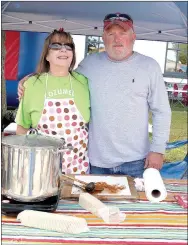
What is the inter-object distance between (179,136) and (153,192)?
5821 millimetres

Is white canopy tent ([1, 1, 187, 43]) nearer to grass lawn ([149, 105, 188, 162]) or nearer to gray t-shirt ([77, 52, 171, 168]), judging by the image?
grass lawn ([149, 105, 188, 162])

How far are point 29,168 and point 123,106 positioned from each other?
0.79 m

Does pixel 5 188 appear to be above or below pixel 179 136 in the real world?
above

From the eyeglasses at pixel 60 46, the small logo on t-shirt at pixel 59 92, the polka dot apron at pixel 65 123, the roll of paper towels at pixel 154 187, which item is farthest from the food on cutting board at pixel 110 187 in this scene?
the eyeglasses at pixel 60 46

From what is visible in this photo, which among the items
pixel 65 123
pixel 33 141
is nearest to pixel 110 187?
pixel 33 141

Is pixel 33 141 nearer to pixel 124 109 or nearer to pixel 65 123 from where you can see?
pixel 65 123

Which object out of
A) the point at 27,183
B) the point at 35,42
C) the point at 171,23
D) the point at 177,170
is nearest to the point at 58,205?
the point at 27,183

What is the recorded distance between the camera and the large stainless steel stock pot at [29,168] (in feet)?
3.96

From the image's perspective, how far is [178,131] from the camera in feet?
25.0

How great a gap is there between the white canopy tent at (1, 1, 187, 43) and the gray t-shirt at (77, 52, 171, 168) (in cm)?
222

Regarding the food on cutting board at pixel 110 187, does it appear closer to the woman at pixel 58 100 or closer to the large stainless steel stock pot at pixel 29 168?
the large stainless steel stock pot at pixel 29 168

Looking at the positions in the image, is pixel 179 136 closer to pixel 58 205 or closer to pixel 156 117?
pixel 156 117

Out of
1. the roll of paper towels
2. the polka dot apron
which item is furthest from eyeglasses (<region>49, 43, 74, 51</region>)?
the roll of paper towels

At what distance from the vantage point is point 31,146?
1.21m
